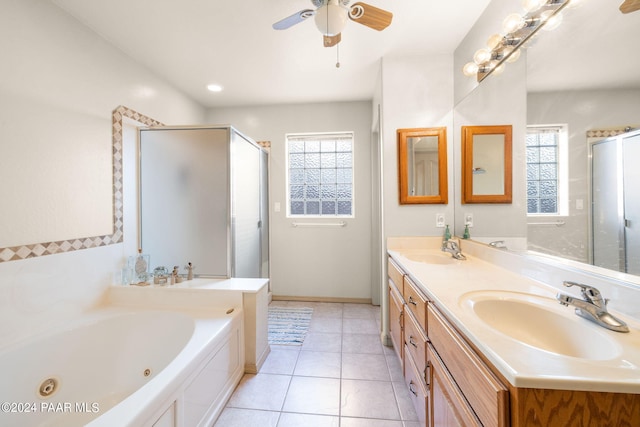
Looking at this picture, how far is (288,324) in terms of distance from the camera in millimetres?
2520

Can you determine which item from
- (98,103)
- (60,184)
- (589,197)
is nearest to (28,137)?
(60,184)

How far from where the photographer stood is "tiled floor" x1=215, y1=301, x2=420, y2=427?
141cm

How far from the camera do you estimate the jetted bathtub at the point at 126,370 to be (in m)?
1.08

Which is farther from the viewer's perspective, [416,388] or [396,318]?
[396,318]

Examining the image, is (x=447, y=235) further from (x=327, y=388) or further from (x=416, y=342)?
(x=327, y=388)

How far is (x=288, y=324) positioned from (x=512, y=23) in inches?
112

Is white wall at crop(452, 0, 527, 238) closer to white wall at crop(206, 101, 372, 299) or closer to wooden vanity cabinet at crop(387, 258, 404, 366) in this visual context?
wooden vanity cabinet at crop(387, 258, 404, 366)

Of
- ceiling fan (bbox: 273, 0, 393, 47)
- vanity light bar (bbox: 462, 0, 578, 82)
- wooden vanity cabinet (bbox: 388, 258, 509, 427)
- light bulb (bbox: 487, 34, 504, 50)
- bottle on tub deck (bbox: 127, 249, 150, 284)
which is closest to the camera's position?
wooden vanity cabinet (bbox: 388, 258, 509, 427)

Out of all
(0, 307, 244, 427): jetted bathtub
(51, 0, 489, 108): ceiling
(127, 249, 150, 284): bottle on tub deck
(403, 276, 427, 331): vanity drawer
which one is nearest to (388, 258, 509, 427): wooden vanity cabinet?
(403, 276, 427, 331): vanity drawer

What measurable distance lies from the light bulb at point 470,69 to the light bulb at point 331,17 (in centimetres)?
104

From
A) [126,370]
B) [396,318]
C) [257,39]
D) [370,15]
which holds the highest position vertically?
[257,39]

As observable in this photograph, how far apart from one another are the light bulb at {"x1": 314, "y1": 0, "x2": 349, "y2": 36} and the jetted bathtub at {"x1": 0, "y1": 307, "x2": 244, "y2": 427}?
1.80 metres

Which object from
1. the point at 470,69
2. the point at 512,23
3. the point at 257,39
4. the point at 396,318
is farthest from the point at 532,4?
the point at 396,318

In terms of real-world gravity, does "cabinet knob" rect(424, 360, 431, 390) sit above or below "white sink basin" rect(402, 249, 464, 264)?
below
